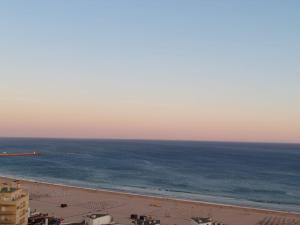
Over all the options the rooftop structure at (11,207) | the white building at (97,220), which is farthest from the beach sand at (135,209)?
the rooftop structure at (11,207)

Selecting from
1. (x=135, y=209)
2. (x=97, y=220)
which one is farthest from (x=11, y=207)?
(x=135, y=209)

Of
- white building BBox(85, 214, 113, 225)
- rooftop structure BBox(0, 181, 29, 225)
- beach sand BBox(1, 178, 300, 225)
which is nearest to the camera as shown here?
rooftop structure BBox(0, 181, 29, 225)

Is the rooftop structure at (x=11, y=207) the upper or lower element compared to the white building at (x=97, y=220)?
upper

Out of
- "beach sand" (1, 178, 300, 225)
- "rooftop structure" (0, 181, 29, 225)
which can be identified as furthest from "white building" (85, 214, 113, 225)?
"rooftop structure" (0, 181, 29, 225)

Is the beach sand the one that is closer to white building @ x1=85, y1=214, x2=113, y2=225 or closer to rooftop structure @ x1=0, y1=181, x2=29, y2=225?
white building @ x1=85, y1=214, x2=113, y2=225

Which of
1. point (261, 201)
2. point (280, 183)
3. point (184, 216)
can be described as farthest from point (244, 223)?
point (280, 183)

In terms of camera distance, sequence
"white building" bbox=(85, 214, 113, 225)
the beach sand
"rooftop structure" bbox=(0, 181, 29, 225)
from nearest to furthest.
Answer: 1. "rooftop structure" bbox=(0, 181, 29, 225)
2. "white building" bbox=(85, 214, 113, 225)
3. the beach sand

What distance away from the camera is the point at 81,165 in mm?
165875

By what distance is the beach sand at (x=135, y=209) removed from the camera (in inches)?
2707

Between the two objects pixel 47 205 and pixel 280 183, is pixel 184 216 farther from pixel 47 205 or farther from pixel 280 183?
pixel 280 183

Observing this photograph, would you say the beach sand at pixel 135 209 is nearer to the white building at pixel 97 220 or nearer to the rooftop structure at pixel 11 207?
the white building at pixel 97 220

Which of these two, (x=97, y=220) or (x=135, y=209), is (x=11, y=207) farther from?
(x=135, y=209)

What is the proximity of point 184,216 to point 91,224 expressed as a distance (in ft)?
62.4

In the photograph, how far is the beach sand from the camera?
68750 mm
